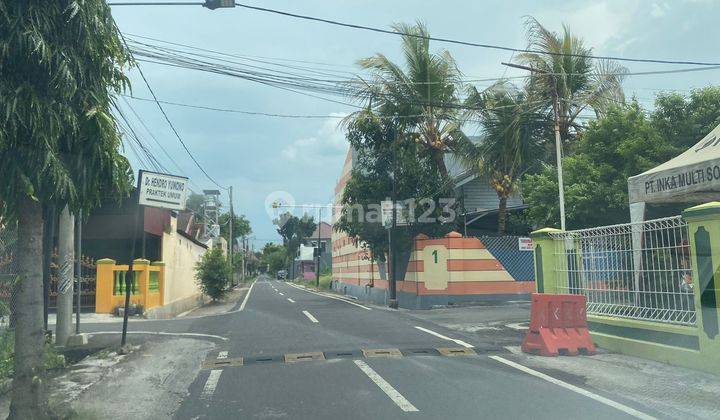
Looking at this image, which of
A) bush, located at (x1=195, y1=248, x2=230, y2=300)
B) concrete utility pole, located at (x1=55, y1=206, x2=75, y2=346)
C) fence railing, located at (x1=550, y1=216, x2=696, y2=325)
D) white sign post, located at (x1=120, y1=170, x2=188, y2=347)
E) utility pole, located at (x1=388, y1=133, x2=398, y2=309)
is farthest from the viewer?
bush, located at (x1=195, y1=248, x2=230, y2=300)

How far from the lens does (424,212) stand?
22.6 meters

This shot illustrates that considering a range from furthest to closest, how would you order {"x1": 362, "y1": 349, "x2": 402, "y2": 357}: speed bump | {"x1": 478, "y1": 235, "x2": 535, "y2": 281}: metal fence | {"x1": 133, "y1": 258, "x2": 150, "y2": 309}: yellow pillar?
{"x1": 478, "y1": 235, "x2": 535, "y2": 281}: metal fence → {"x1": 133, "y1": 258, "x2": 150, "y2": 309}: yellow pillar → {"x1": 362, "y1": 349, "x2": 402, "y2": 357}: speed bump

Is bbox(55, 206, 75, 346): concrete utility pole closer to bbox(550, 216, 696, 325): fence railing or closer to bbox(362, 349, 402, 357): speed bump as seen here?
bbox(362, 349, 402, 357): speed bump

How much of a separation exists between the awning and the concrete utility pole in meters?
10.4

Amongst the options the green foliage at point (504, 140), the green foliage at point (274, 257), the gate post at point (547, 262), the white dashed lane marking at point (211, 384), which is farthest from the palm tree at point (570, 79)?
the green foliage at point (274, 257)

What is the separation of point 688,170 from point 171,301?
1697 centimetres

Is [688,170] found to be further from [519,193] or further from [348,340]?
[519,193]

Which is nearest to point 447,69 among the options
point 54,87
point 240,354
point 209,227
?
point 240,354

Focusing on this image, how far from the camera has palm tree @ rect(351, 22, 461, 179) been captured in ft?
70.9

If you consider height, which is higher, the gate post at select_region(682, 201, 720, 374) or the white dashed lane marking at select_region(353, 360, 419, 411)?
the gate post at select_region(682, 201, 720, 374)

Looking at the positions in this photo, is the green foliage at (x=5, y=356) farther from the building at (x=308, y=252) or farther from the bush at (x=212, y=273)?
the building at (x=308, y=252)

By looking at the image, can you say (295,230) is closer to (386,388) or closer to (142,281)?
(142,281)

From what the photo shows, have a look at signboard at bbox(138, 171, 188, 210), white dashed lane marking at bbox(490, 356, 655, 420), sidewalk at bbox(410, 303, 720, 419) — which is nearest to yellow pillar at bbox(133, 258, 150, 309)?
signboard at bbox(138, 171, 188, 210)

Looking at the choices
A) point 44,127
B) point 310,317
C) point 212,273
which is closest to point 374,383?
point 44,127
